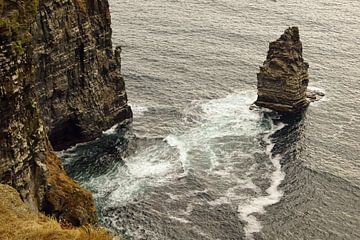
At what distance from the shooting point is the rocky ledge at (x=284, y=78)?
12106cm

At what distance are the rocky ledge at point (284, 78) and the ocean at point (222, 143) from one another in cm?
344

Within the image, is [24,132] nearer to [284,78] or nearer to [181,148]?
[181,148]

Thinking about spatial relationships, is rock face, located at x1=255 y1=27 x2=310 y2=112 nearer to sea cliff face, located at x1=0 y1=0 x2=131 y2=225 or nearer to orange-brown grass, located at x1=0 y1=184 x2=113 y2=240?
sea cliff face, located at x1=0 y1=0 x2=131 y2=225

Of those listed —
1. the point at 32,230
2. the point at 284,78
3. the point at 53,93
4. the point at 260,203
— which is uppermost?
the point at 32,230

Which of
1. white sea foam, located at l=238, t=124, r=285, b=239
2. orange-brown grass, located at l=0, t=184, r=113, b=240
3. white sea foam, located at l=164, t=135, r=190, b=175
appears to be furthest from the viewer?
white sea foam, located at l=164, t=135, r=190, b=175

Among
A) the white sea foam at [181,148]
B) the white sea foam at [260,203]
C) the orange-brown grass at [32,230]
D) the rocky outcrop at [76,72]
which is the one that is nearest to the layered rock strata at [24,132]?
the orange-brown grass at [32,230]

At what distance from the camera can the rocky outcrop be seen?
9244 cm

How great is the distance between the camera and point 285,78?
121 m

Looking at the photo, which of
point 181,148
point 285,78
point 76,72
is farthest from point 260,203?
point 285,78

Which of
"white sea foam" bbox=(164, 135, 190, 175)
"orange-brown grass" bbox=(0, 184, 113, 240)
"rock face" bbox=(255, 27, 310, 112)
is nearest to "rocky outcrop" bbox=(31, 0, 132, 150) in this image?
"white sea foam" bbox=(164, 135, 190, 175)

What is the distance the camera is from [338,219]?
82750 millimetres

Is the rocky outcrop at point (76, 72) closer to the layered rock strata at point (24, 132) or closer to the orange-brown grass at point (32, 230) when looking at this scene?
the layered rock strata at point (24, 132)

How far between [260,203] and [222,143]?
75.3ft

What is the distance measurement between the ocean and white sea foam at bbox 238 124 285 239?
174 mm
